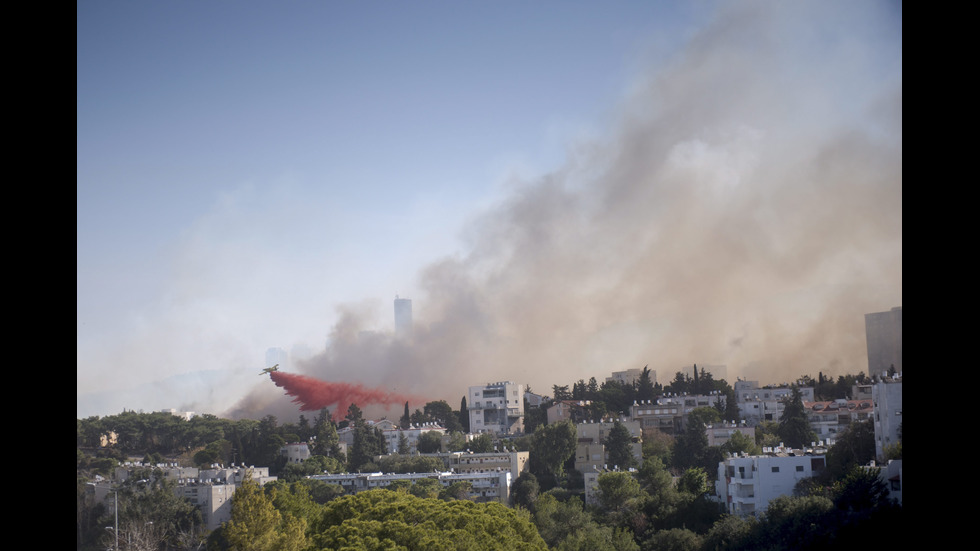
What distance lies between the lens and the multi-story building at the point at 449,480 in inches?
800

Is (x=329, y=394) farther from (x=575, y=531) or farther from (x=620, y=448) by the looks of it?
(x=575, y=531)

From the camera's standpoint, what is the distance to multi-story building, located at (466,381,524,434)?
29703 millimetres

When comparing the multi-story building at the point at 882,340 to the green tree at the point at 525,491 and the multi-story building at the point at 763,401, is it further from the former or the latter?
the green tree at the point at 525,491

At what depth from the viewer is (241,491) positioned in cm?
1591

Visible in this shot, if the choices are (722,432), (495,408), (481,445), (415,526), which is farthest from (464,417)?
(415,526)

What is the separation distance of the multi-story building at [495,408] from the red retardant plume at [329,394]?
15.8 ft

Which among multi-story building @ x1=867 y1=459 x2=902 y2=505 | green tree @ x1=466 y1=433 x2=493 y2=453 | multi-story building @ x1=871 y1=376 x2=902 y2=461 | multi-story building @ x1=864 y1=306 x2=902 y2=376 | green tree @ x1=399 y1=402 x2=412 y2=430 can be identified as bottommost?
green tree @ x1=466 y1=433 x2=493 y2=453

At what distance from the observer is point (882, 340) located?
75.8 feet

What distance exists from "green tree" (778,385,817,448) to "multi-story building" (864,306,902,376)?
2.43m

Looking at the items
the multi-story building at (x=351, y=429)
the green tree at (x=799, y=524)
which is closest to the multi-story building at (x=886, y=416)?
the green tree at (x=799, y=524)

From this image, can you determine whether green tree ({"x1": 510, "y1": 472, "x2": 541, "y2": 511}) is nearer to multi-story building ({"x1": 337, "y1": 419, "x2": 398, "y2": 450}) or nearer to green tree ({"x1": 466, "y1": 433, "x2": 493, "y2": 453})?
green tree ({"x1": 466, "y1": 433, "x2": 493, "y2": 453})

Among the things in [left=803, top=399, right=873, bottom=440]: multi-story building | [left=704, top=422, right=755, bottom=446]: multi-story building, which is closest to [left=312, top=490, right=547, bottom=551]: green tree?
[left=704, top=422, right=755, bottom=446]: multi-story building
